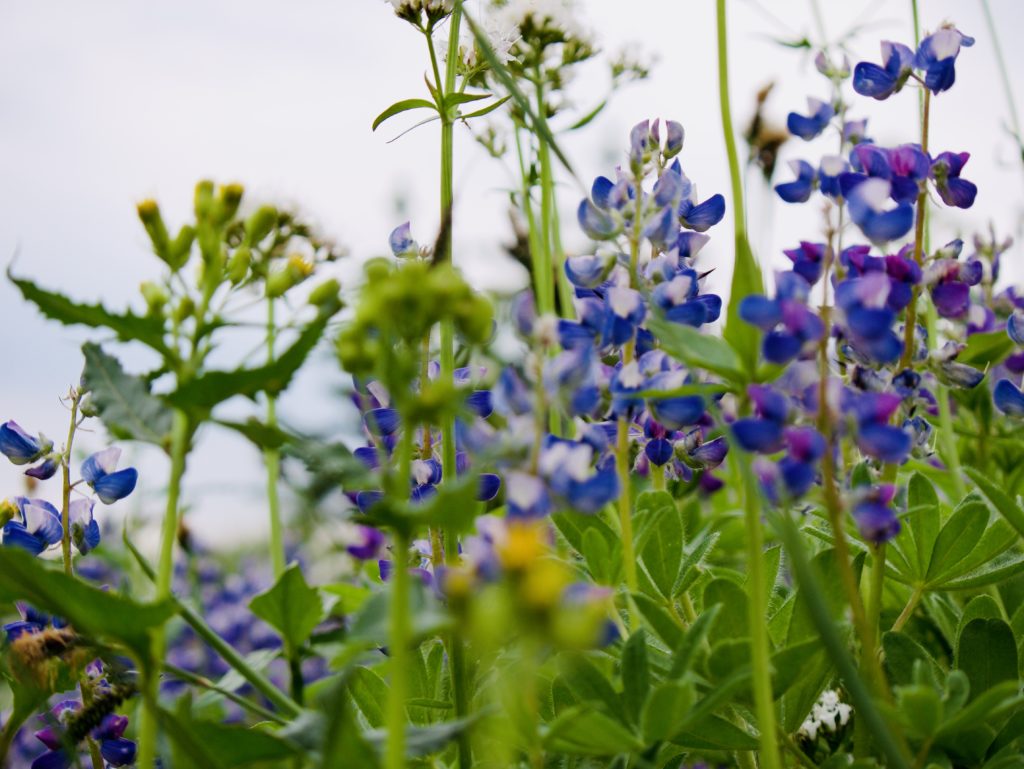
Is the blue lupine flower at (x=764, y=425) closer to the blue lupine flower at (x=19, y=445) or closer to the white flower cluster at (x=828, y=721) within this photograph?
the white flower cluster at (x=828, y=721)

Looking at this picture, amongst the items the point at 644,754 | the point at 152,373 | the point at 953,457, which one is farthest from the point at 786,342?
the point at 953,457

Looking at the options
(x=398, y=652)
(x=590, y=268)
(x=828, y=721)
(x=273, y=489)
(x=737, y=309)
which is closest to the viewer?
(x=398, y=652)

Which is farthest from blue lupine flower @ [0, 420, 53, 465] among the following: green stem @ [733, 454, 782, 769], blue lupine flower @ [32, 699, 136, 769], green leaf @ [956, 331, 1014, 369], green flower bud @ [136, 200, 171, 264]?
green leaf @ [956, 331, 1014, 369]

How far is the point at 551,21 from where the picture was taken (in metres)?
1.29

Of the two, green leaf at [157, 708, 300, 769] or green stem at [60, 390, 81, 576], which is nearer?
green leaf at [157, 708, 300, 769]

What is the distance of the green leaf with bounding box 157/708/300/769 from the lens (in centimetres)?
68

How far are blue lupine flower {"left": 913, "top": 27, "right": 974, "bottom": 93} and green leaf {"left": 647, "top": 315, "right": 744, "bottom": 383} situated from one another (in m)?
0.45

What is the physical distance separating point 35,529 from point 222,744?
16.0 inches

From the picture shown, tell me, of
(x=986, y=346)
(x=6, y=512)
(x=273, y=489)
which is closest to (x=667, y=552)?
(x=986, y=346)

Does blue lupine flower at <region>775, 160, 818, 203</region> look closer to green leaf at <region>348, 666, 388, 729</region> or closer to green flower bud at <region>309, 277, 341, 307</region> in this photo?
green flower bud at <region>309, 277, 341, 307</region>

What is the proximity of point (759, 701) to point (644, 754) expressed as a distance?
13cm

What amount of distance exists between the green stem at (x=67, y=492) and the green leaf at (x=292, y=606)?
0.31 m

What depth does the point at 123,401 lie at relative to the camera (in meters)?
0.79

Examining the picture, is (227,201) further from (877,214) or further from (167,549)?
(877,214)
